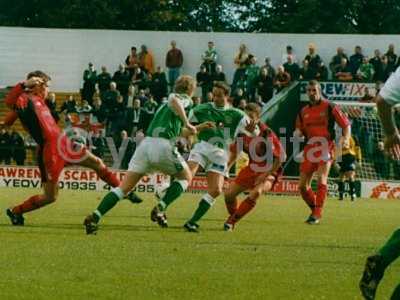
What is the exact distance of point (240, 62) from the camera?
34.6 m

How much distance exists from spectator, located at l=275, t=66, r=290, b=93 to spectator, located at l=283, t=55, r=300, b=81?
28cm

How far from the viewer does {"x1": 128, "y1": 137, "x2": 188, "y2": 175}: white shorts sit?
15047mm

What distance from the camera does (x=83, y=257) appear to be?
37.9 feet

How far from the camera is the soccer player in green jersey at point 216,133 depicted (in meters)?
16.2

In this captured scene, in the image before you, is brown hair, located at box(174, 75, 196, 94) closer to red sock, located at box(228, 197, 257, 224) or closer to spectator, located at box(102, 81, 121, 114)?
red sock, located at box(228, 197, 257, 224)

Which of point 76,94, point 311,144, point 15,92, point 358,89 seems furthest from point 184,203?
point 76,94

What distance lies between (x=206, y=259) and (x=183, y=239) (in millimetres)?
2522

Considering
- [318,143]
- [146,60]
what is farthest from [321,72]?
[318,143]

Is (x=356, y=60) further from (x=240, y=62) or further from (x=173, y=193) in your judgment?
(x=173, y=193)

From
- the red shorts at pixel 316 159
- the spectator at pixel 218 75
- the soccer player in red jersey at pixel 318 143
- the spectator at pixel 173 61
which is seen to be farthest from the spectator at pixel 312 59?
the red shorts at pixel 316 159

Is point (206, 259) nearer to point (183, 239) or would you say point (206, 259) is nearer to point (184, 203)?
point (183, 239)

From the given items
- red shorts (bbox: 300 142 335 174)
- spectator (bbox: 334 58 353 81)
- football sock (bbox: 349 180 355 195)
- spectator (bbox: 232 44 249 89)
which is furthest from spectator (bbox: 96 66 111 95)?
red shorts (bbox: 300 142 335 174)

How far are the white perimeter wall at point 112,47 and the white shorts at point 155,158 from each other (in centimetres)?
2103

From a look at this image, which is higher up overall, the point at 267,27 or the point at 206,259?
the point at 267,27
